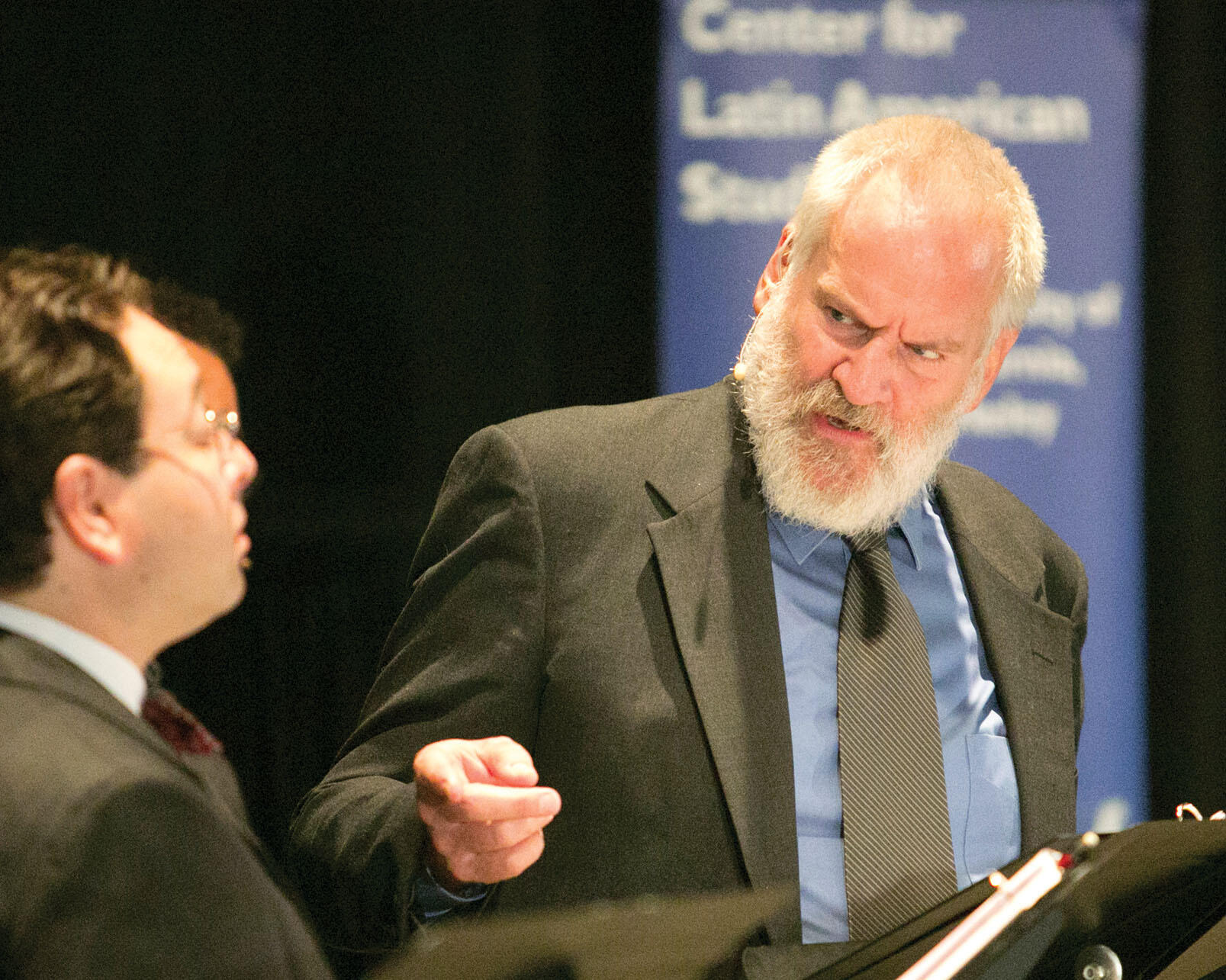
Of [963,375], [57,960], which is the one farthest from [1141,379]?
[57,960]

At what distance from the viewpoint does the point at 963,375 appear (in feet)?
6.42

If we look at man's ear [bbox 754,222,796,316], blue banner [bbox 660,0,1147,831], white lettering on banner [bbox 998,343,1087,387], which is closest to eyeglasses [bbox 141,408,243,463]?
man's ear [bbox 754,222,796,316]

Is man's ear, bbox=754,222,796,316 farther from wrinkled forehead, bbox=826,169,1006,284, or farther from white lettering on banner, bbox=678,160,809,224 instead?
white lettering on banner, bbox=678,160,809,224

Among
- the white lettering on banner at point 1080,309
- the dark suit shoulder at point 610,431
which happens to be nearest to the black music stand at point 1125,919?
the dark suit shoulder at point 610,431

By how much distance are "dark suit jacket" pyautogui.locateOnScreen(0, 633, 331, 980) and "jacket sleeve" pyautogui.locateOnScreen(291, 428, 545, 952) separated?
1.90 ft

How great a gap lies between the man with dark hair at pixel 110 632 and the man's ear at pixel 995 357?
4.12ft

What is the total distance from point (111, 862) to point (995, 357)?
5.15 ft

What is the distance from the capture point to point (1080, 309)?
131 inches

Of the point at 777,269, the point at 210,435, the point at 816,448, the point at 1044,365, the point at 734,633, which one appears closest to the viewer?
the point at 210,435

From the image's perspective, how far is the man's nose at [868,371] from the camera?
1.83 m

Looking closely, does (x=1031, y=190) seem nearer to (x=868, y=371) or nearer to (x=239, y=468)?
(x=868, y=371)

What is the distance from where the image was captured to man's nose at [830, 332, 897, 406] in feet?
6.02

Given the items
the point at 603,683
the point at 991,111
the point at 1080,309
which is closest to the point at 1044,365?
the point at 1080,309

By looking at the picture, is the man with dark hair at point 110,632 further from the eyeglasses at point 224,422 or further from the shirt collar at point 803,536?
the shirt collar at point 803,536
